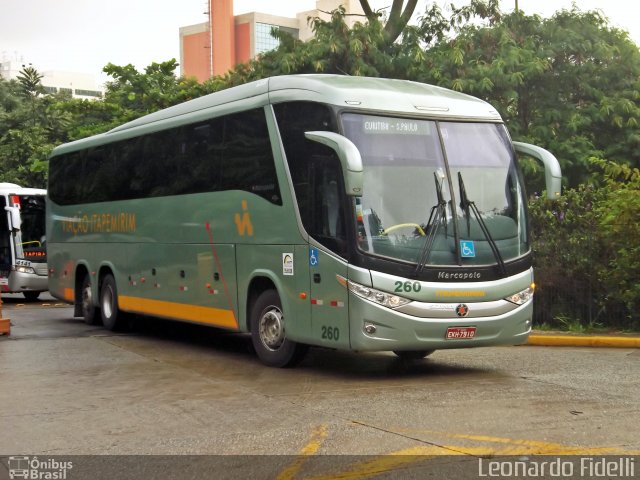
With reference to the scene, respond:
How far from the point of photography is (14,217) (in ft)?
86.9

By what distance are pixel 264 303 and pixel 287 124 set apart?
227cm

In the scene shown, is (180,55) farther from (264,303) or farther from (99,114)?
(264,303)

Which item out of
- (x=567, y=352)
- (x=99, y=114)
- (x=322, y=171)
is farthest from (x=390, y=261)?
(x=99, y=114)

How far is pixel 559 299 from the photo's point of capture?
16.6 metres

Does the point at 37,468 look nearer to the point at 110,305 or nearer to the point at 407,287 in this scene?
the point at 407,287

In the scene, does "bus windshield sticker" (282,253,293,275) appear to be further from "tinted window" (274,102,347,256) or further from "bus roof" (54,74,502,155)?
"bus roof" (54,74,502,155)

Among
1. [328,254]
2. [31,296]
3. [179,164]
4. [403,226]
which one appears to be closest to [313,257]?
[328,254]

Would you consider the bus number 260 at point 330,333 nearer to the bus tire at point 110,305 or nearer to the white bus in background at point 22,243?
the bus tire at point 110,305

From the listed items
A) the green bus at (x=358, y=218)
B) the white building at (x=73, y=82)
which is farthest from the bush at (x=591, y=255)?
the white building at (x=73, y=82)

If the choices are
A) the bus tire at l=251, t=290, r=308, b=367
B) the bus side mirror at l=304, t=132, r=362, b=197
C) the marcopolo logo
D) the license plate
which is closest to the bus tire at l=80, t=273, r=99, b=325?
the bus tire at l=251, t=290, r=308, b=367

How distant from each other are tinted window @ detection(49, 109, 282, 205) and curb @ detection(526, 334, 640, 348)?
5.05 metres

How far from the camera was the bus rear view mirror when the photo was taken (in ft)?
86.6

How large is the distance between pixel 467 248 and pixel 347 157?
74.6 inches

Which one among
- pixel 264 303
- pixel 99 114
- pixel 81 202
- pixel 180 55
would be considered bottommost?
pixel 264 303
